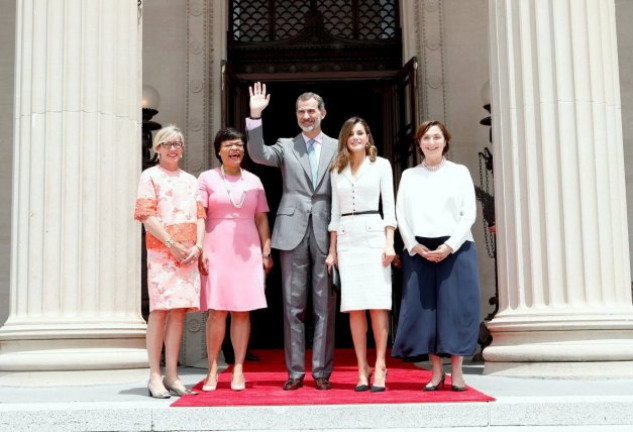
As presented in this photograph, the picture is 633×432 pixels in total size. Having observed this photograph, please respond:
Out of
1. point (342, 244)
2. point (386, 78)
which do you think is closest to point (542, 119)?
point (342, 244)

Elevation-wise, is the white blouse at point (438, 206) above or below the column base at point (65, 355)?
above

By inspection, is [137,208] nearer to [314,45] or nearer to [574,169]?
[574,169]

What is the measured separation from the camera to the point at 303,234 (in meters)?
6.91

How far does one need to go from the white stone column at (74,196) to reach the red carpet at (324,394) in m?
1.13

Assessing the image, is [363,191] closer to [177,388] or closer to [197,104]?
[177,388]

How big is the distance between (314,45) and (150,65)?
227 centimetres

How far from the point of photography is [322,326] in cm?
684

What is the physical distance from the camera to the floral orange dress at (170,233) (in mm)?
6609

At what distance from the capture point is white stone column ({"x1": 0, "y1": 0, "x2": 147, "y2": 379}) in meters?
7.62

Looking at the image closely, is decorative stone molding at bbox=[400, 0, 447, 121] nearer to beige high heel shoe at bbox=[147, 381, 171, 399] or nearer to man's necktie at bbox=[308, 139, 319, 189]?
man's necktie at bbox=[308, 139, 319, 189]

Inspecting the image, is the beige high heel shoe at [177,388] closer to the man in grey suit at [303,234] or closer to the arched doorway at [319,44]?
the man in grey suit at [303,234]

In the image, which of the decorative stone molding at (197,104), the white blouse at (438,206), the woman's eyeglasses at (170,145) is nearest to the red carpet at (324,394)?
the white blouse at (438,206)

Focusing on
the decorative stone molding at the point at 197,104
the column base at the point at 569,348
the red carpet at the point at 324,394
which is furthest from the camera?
the decorative stone molding at the point at 197,104

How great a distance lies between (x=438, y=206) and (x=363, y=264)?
691 mm
